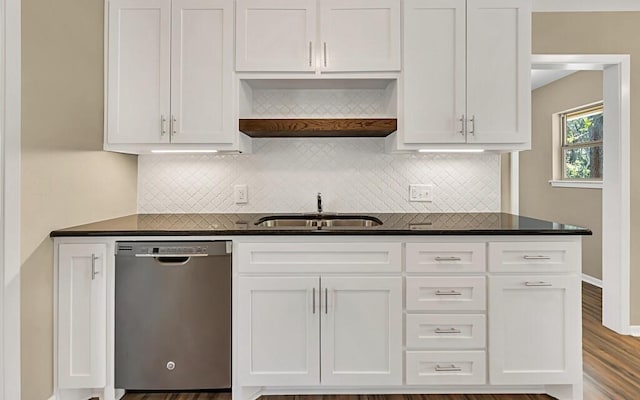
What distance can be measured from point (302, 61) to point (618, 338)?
2952mm

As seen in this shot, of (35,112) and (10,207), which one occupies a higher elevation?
(35,112)

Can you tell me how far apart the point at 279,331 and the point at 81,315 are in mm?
969

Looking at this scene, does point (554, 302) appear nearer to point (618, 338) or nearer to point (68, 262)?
point (618, 338)

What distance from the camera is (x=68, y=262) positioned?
1889mm

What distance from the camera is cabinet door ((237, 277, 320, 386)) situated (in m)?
1.93

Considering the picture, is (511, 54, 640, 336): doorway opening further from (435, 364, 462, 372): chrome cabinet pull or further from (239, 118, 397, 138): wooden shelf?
(435, 364, 462, 372): chrome cabinet pull

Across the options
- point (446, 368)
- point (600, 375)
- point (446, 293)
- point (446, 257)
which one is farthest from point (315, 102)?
point (600, 375)

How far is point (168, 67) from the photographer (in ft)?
7.29

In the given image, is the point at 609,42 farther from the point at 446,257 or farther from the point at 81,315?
the point at 81,315

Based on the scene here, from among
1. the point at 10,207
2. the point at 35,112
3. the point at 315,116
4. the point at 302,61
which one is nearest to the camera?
the point at 10,207

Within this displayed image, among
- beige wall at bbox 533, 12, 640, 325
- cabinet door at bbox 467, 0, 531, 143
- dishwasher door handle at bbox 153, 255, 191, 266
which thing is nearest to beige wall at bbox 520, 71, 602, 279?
beige wall at bbox 533, 12, 640, 325

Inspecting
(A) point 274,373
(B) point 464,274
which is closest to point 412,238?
(B) point 464,274

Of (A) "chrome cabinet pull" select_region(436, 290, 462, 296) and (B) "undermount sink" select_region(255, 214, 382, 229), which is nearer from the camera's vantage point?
(A) "chrome cabinet pull" select_region(436, 290, 462, 296)

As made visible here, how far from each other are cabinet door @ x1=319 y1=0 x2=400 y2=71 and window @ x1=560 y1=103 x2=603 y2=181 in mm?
3279
